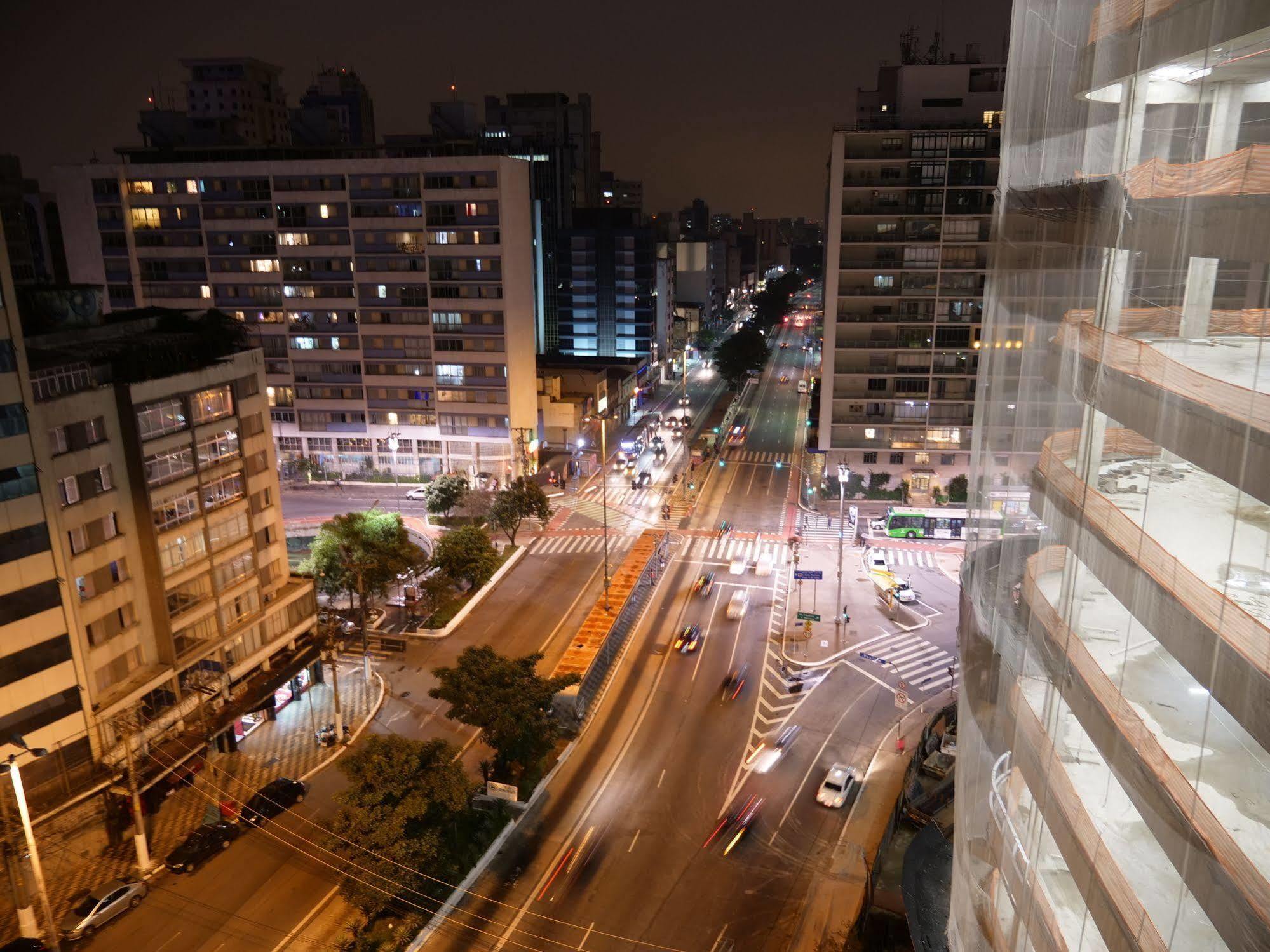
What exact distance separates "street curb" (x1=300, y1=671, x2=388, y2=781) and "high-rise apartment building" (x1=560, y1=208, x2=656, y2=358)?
77.0 m

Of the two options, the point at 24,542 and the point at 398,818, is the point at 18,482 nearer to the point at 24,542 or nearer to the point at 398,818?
the point at 24,542

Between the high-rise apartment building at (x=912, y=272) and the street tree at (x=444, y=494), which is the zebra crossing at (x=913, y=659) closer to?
the high-rise apartment building at (x=912, y=272)

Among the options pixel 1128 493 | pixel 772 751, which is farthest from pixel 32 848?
pixel 1128 493

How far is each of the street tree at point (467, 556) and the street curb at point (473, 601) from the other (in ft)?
2.89

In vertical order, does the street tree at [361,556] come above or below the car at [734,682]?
above

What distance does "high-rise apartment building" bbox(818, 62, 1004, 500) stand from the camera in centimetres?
6219

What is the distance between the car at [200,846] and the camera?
96.4 feet

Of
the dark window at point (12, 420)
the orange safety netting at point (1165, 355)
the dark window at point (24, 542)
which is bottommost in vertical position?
the dark window at point (24, 542)

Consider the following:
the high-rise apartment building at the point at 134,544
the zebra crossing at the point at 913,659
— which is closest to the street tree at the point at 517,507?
the high-rise apartment building at the point at 134,544

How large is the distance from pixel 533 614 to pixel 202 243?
47.2m

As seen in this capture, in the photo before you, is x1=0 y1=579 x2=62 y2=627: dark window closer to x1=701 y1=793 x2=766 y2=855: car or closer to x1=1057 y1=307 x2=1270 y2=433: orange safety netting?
x1=701 y1=793 x2=766 y2=855: car

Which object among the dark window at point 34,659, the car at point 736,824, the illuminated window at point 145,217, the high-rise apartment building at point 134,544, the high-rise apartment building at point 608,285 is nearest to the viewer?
the dark window at point 34,659

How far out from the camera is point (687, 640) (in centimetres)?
4572

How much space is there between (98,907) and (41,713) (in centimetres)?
633
